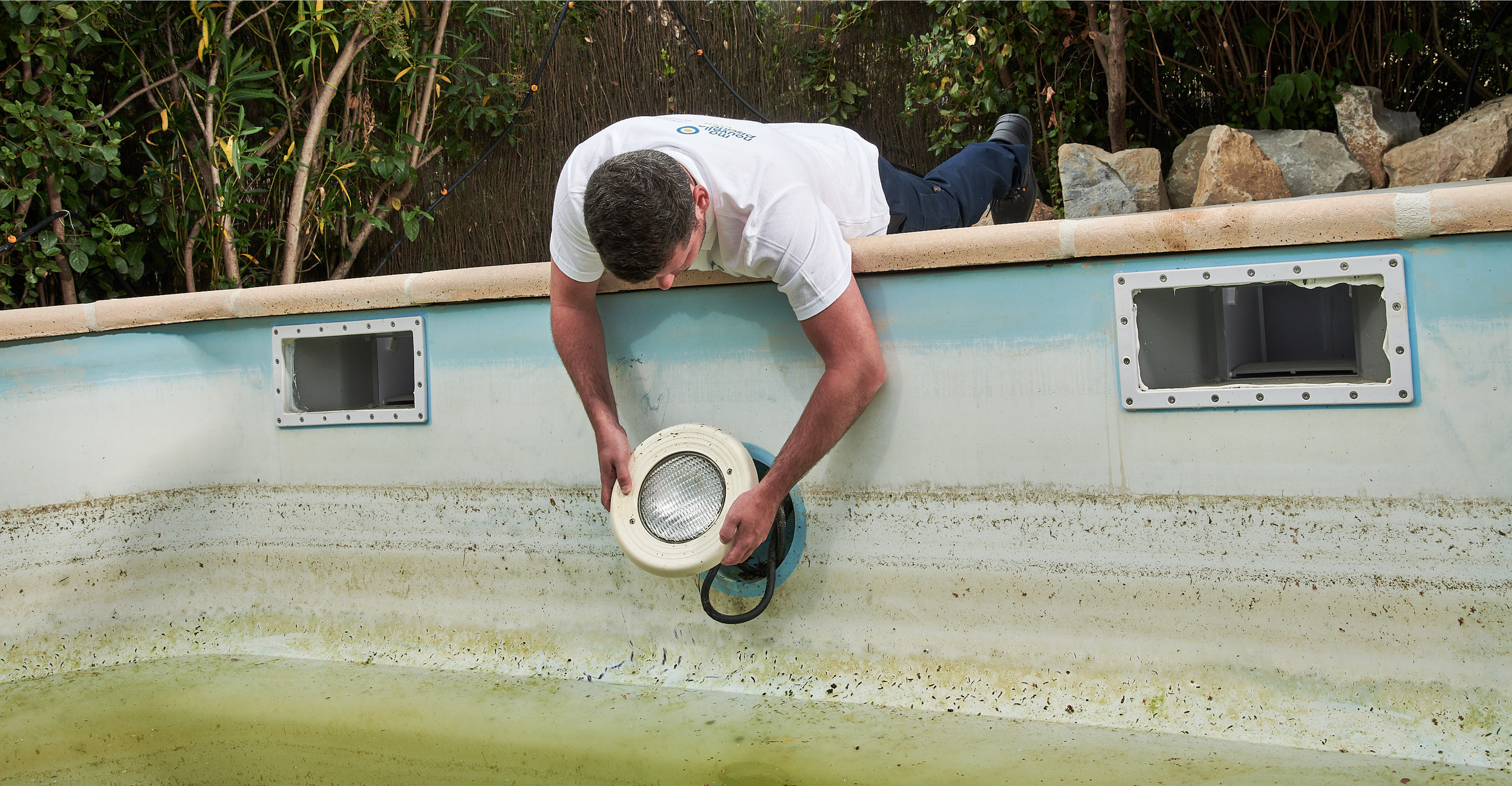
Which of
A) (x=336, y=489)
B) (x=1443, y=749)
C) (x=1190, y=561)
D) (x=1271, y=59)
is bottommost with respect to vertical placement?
(x=1443, y=749)

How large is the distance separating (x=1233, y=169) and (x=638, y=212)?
6.64 feet

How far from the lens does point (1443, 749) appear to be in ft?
4.31

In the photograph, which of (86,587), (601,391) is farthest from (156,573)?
(601,391)

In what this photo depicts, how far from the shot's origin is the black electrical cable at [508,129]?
11.8 feet

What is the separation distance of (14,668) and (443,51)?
8.59 ft

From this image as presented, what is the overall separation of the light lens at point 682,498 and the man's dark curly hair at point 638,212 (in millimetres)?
368

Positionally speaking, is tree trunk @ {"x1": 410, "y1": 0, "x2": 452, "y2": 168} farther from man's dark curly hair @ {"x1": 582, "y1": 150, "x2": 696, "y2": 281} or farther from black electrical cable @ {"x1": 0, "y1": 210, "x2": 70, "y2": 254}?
man's dark curly hair @ {"x1": 582, "y1": 150, "x2": 696, "y2": 281}

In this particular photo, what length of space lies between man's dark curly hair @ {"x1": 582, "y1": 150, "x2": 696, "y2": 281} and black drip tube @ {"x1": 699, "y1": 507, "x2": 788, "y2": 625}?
0.51 meters

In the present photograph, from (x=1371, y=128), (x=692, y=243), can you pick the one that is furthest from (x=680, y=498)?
(x=1371, y=128)

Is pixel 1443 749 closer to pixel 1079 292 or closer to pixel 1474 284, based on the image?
pixel 1474 284

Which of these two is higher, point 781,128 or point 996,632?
point 781,128

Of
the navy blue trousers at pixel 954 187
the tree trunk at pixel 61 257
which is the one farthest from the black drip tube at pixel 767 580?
the tree trunk at pixel 61 257

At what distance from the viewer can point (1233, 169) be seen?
2600mm

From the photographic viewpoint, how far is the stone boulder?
110 inches
